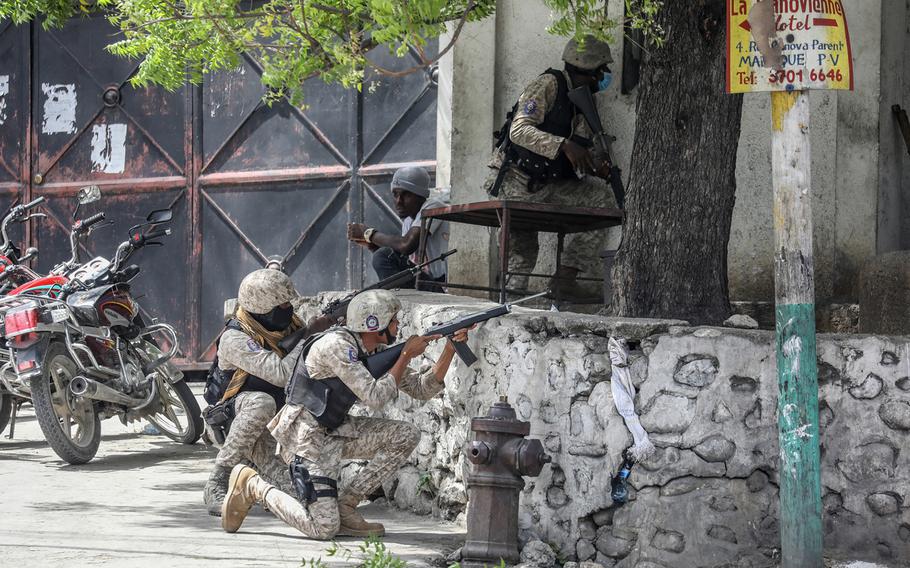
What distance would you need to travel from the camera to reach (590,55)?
24.7ft

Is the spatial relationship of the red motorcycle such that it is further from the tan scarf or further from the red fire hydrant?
the red fire hydrant

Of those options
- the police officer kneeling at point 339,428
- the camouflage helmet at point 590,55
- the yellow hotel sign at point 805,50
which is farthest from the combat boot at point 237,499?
the camouflage helmet at point 590,55

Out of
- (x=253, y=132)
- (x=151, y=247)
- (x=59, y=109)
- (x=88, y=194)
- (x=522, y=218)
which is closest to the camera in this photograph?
(x=522, y=218)

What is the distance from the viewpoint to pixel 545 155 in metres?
7.39

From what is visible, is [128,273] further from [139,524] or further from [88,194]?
[139,524]

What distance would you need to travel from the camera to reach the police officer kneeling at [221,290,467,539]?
567cm

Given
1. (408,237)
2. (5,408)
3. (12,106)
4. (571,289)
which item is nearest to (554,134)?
(571,289)

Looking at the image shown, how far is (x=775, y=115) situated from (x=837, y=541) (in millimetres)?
1847

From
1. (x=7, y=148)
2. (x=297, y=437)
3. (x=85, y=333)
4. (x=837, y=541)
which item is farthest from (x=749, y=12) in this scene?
(x=7, y=148)

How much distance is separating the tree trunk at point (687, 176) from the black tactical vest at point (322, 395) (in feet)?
5.16

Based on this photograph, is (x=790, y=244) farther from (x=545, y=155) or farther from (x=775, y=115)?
(x=545, y=155)

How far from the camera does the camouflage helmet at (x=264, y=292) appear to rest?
21.1ft

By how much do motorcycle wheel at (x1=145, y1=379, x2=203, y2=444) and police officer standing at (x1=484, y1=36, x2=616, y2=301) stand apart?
2557mm

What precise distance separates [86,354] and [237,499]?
2.60 m
